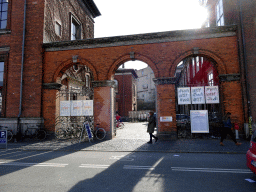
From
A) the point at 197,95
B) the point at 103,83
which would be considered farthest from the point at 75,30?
the point at 197,95

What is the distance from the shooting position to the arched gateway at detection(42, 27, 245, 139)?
428 inches

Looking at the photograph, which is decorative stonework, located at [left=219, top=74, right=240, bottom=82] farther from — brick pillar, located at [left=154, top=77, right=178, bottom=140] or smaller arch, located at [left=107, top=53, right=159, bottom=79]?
smaller arch, located at [left=107, top=53, right=159, bottom=79]

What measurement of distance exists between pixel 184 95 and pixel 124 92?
26.6 m

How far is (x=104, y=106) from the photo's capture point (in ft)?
39.0

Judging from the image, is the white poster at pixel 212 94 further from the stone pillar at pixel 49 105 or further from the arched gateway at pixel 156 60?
the stone pillar at pixel 49 105

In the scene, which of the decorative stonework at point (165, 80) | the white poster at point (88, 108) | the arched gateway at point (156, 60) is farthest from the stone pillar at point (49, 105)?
the decorative stonework at point (165, 80)

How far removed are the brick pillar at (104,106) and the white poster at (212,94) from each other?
5901mm

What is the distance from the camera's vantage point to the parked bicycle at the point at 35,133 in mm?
11867

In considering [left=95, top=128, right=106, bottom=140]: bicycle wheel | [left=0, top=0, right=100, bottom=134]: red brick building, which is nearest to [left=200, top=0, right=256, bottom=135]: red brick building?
[left=95, top=128, right=106, bottom=140]: bicycle wheel

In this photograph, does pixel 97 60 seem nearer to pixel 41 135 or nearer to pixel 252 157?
pixel 41 135

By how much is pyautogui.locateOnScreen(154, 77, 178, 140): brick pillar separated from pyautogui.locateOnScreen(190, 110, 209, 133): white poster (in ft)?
3.61

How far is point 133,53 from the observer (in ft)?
39.1

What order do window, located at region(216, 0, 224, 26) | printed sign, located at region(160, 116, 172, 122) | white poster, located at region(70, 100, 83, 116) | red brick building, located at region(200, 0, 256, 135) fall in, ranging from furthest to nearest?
window, located at region(216, 0, 224, 26), white poster, located at region(70, 100, 83, 116), printed sign, located at region(160, 116, 172, 122), red brick building, located at region(200, 0, 256, 135)

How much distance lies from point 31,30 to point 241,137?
1514 cm
